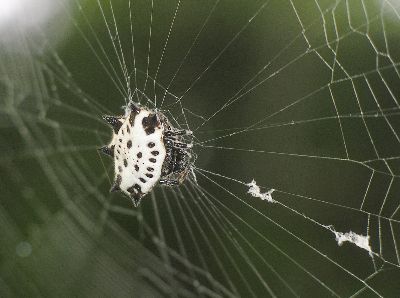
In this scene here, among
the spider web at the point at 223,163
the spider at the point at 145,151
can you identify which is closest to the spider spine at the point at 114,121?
the spider at the point at 145,151

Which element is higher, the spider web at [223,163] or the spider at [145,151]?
the spider web at [223,163]

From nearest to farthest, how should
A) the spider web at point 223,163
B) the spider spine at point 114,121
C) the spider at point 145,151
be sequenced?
1. the spider at point 145,151
2. the spider spine at point 114,121
3. the spider web at point 223,163

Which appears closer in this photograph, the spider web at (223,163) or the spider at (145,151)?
the spider at (145,151)

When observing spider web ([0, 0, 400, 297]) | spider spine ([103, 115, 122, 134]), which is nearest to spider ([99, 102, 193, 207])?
spider spine ([103, 115, 122, 134])

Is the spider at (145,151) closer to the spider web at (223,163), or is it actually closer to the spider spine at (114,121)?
the spider spine at (114,121)

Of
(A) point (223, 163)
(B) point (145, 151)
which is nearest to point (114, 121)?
(B) point (145, 151)

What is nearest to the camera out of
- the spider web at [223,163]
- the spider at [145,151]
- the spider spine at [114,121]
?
the spider at [145,151]

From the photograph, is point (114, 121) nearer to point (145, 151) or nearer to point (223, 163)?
point (145, 151)
